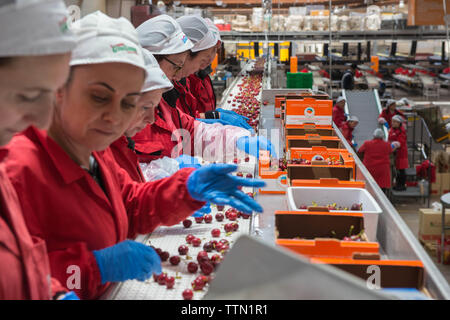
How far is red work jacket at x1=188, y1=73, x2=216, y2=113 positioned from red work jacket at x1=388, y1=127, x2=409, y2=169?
448 centimetres

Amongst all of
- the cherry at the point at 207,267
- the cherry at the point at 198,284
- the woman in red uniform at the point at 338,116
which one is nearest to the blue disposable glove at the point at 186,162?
the cherry at the point at 207,267

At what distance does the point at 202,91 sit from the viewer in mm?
4664

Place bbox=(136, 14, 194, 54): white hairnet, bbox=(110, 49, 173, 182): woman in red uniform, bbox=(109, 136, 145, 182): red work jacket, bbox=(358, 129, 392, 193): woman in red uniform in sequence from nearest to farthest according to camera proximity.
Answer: bbox=(110, 49, 173, 182): woman in red uniform < bbox=(109, 136, 145, 182): red work jacket < bbox=(136, 14, 194, 54): white hairnet < bbox=(358, 129, 392, 193): woman in red uniform

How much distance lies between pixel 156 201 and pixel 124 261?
1.16 feet

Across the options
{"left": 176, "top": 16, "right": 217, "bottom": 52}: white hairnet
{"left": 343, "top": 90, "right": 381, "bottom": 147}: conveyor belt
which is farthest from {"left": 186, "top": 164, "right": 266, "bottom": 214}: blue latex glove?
{"left": 343, "top": 90, "right": 381, "bottom": 147}: conveyor belt

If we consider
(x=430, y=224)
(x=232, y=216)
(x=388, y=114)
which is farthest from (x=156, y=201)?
(x=388, y=114)

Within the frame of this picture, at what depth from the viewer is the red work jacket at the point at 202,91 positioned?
4.53 m

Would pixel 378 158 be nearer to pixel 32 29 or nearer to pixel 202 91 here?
pixel 202 91

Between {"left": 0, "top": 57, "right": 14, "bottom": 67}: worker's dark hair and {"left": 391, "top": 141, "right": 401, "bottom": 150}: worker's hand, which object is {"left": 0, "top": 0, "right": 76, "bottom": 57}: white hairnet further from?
{"left": 391, "top": 141, "right": 401, "bottom": 150}: worker's hand

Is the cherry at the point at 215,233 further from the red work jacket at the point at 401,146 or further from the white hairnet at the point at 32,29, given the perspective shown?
the red work jacket at the point at 401,146

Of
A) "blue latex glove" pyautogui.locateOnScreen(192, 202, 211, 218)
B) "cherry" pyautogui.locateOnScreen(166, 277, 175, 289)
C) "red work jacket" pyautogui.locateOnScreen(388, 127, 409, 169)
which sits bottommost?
"red work jacket" pyautogui.locateOnScreen(388, 127, 409, 169)

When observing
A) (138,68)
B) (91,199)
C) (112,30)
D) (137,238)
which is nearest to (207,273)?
(137,238)

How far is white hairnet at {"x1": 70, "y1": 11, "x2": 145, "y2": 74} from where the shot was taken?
1312 millimetres
